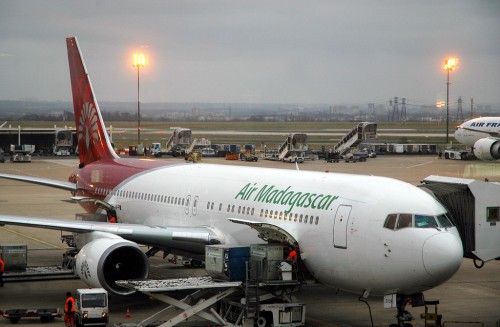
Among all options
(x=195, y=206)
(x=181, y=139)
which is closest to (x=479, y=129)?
(x=181, y=139)

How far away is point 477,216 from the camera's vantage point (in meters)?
26.1

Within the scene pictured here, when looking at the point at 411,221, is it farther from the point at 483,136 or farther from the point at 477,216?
the point at 483,136

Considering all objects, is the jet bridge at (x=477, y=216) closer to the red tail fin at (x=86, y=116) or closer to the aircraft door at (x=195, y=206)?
the aircraft door at (x=195, y=206)

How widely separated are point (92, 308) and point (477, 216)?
1175 centimetres

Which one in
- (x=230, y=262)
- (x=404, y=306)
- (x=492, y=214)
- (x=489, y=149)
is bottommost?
(x=404, y=306)

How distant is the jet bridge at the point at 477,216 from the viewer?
2602cm

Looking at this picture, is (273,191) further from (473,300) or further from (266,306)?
(473,300)

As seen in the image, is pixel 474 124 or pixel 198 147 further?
pixel 198 147

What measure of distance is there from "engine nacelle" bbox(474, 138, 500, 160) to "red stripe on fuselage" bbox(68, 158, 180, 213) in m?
27.3

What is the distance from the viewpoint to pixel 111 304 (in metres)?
28.1

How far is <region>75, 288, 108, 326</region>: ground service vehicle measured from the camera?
24297 millimetres

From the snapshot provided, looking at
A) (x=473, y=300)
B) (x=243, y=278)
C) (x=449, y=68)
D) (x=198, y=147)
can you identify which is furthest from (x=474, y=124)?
(x=243, y=278)

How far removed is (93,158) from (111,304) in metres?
13.0

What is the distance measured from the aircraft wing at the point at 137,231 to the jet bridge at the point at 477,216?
7.76 m
